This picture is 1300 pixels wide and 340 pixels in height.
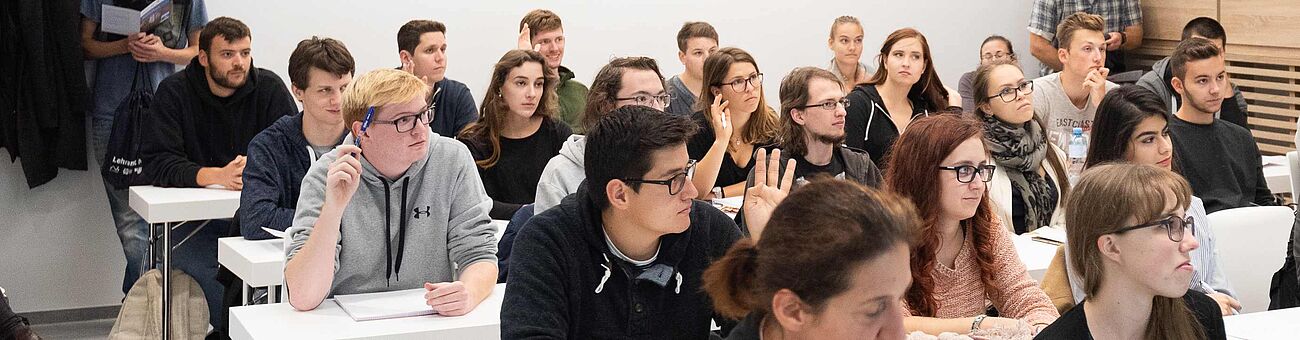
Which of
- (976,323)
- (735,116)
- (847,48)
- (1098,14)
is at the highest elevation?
(1098,14)

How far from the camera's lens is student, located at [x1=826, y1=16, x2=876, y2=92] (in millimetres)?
7145

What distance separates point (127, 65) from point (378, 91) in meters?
2.98

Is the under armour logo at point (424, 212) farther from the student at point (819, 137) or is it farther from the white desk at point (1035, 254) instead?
the white desk at point (1035, 254)

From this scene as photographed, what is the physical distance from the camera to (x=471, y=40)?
675 cm

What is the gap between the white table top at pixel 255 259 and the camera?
11.5ft

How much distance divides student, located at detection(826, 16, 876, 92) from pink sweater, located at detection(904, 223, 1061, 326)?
4.05 m

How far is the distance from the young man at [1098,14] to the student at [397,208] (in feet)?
17.8

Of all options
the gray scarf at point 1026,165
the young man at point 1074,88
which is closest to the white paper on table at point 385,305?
the gray scarf at point 1026,165

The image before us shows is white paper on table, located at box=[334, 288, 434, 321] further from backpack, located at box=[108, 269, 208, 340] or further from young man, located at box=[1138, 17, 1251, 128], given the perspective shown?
young man, located at box=[1138, 17, 1251, 128]

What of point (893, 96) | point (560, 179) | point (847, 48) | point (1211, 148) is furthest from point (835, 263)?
point (847, 48)

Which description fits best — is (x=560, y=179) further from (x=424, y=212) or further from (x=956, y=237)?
(x=956, y=237)

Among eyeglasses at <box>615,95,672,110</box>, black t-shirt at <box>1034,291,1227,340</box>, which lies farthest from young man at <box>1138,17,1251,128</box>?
black t-shirt at <box>1034,291,1227,340</box>

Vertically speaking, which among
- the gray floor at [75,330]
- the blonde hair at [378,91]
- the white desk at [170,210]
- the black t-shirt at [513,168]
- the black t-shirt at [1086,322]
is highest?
the blonde hair at [378,91]

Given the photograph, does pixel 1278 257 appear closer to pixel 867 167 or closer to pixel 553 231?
pixel 867 167
